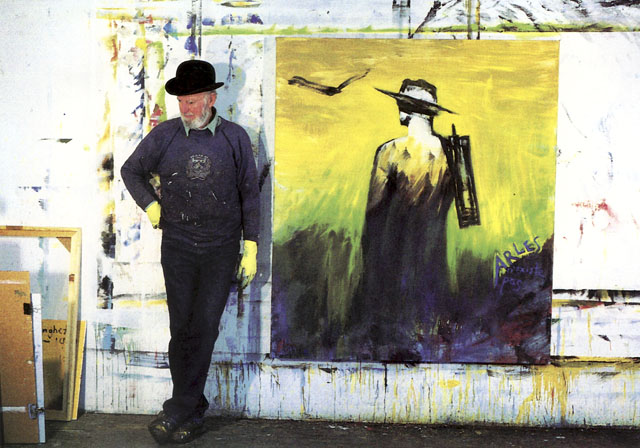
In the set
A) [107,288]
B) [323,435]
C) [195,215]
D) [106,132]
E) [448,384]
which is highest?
[106,132]

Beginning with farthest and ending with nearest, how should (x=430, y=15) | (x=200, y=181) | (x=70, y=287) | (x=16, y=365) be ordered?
(x=70, y=287), (x=430, y=15), (x=200, y=181), (x=16, y=365)

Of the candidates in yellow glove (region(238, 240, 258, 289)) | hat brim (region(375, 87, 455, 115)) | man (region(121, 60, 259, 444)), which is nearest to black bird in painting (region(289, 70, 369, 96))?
hat brim (region(375, 87, 455, 115))

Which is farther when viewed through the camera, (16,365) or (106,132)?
(106,132)

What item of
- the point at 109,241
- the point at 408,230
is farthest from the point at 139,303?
the point at 408,230

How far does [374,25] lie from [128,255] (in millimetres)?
2318

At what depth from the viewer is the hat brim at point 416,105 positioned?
509cm

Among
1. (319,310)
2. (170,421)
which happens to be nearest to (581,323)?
(319,310)

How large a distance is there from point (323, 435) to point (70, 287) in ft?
6.58

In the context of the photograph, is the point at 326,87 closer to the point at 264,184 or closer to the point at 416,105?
the point at 416,105

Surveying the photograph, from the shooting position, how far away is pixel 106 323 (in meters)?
5.21

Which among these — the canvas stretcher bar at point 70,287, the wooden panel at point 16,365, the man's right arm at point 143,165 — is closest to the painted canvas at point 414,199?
the man's right arm at point 143,165

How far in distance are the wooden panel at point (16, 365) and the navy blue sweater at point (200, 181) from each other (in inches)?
38.7

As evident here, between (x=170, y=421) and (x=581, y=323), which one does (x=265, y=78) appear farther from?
(x=581, y=323)

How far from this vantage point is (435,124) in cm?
510
